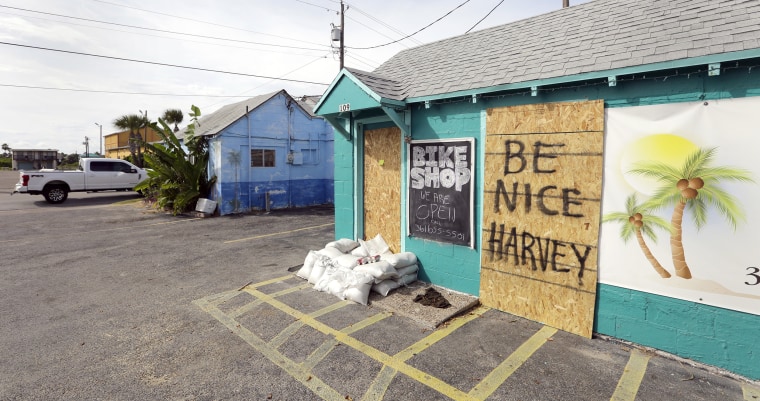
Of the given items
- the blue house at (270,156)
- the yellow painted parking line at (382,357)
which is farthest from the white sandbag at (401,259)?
the blue house at (270,156)

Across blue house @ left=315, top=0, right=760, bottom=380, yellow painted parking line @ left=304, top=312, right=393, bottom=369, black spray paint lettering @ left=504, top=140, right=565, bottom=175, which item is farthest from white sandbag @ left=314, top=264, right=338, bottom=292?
black spray paint lettering @ left=504, top=140, right=565, bottom=175

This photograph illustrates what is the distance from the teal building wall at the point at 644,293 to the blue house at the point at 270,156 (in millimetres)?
11716

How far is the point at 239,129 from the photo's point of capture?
15.6 metres

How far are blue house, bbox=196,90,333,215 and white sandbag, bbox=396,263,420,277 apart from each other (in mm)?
11303

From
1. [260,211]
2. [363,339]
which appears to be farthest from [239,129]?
[363,339]

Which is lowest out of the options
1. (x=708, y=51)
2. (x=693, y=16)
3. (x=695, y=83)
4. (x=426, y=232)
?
(x=426, y=232)

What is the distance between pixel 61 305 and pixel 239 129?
10943 mm

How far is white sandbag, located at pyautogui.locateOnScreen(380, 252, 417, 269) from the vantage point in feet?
21.2

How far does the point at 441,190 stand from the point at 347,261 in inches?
86.8

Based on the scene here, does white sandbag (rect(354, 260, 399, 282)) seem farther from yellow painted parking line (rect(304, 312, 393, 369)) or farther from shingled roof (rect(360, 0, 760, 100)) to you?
shingled roof (rect(360, 0, 760, 100))

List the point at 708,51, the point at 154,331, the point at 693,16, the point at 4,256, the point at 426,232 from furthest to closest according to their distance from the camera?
1. the point at 4,256
2. the point at 426,232
3. the point at 154,331
4. the point at 693,16
5. the point at 708,51

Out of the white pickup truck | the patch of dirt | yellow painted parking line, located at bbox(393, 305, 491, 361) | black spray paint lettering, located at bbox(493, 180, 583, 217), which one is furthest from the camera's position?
the white pickup truck

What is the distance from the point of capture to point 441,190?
6.40 metres

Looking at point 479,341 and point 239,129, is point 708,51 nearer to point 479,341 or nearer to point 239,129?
point 479,341
